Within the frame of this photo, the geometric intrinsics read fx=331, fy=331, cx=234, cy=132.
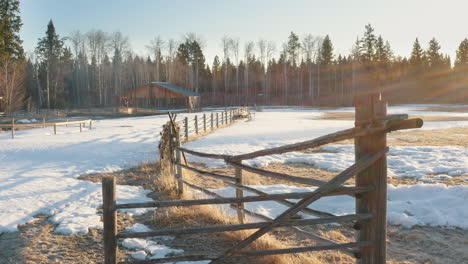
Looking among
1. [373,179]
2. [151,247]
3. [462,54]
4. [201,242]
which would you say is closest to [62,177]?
[151,247]

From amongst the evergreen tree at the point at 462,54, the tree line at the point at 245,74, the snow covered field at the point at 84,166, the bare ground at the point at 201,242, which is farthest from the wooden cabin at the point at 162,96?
the evergreen tree at the point at 462,54

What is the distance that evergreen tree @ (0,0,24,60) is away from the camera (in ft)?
127

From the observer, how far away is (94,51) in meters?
67.0

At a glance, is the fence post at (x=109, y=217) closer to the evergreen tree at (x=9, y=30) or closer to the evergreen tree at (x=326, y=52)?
the evergreen tree at (x=9, y=30)

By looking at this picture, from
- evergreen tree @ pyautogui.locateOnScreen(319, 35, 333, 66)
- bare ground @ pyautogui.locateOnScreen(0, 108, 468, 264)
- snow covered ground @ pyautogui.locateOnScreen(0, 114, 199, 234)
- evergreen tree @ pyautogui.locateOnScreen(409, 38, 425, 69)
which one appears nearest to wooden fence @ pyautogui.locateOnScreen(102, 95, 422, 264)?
bare ground @ pyautogui.locateOnScreen(0, 108, 468, 264)

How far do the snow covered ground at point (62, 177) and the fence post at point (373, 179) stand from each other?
13.2 feet

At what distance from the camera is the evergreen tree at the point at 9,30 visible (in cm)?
3884

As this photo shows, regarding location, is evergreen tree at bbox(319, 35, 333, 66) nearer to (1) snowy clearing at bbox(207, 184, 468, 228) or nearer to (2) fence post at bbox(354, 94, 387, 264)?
(1) snowy clearing at bbox(207, 184, 468, 228)

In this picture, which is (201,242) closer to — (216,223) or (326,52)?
(216,223)

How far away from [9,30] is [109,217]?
4762 centimetres

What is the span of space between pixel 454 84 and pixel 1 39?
85.8 m

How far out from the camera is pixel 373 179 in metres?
2.79

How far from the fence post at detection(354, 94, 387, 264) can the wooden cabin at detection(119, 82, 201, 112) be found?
44.5 metres

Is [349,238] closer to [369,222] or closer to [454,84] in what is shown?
[369,222]
